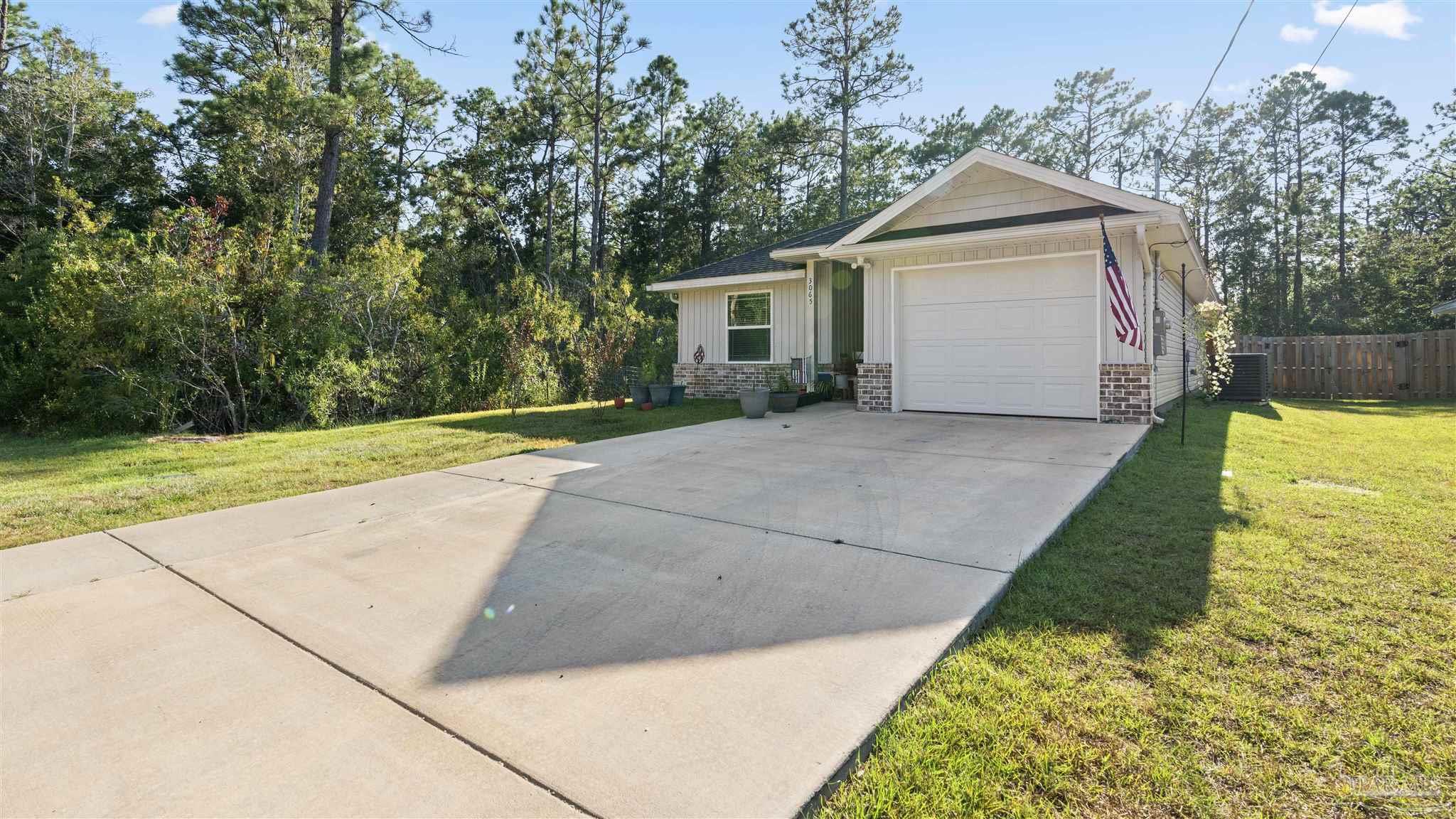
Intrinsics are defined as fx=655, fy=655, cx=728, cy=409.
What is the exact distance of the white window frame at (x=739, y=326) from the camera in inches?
512

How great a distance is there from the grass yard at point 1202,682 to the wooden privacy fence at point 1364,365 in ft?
45.9

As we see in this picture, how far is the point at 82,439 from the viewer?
8609 mm

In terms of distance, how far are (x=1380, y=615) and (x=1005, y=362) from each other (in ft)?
22.0

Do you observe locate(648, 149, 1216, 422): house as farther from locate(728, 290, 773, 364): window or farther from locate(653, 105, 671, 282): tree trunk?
locate(653, 105, 671, 282): tree trunk

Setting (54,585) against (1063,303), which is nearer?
(54,585)

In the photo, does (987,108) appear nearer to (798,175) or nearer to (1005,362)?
(798,175)

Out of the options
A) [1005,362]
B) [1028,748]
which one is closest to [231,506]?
[1028,748]

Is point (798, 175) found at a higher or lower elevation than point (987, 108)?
lower

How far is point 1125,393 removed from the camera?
8.22 meters

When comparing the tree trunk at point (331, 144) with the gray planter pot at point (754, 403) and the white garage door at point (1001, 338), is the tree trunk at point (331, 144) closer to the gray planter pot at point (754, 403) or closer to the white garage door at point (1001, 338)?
the gray planter pot at point (754, 403)

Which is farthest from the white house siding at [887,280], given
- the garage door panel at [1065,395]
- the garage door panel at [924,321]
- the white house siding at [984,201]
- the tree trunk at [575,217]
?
the tree trunk at [575,217]

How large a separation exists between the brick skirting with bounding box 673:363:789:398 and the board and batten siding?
0.54ft

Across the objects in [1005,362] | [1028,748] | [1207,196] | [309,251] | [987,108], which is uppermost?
[987,108]

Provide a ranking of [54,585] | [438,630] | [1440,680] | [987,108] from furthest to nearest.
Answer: [987,108]
[54,585]
[438,630]
[1440,680]
